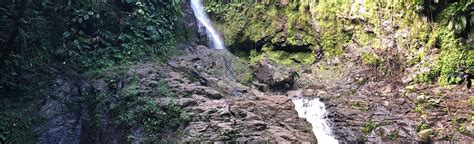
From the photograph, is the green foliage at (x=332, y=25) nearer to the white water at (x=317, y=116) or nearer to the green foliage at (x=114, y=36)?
the white water at (x=317, y=116)

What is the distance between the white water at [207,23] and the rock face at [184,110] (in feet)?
14.1

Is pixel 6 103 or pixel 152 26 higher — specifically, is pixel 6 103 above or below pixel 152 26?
below

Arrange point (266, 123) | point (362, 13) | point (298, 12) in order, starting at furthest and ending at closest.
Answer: point (298, 12) → point (362, 13) → point (266, 123)

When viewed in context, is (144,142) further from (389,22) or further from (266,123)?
(389,22)

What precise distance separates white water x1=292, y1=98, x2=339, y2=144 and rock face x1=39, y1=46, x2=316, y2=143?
91cm

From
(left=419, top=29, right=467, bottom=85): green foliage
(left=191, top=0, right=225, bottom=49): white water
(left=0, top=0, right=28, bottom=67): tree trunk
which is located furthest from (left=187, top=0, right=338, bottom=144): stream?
(left=0, top=0, right=28, bottom=67): tree trunk

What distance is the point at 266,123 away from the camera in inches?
316

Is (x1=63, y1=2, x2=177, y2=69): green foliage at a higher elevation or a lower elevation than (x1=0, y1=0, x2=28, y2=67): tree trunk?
higher

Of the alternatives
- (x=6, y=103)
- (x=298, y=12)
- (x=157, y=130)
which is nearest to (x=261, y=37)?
(x=298, y=12)

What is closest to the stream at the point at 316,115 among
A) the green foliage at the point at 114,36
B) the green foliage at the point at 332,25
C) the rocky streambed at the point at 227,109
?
the rocky streambed at the point at 227,109

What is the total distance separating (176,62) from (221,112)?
360cm

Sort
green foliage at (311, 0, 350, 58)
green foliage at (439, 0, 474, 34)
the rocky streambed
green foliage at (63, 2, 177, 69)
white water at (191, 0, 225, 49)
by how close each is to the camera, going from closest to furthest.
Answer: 1. the rocky streambed
2. green foliage at (439, 0, 474, 34)
3. green foliage at (63, 2, 177, 69)
4. green foliage at (311, 0, 350, 58)
5. white water at (191, 0, 225, 49)

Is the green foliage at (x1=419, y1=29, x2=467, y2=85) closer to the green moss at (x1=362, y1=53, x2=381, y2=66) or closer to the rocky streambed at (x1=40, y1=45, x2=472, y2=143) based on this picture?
the rocky streambed at (x1=40, y1=45, x2=472, y2=143)

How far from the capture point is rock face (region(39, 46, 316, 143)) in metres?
7.39
